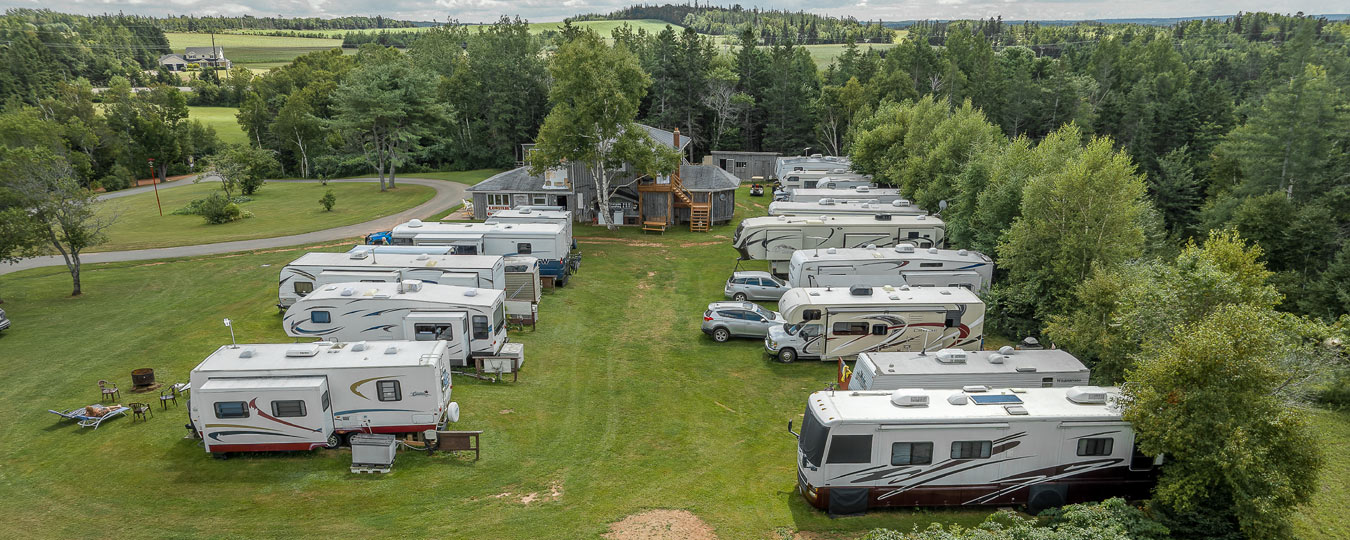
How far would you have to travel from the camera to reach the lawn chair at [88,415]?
16984 millimetres

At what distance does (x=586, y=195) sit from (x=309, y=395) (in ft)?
99.5

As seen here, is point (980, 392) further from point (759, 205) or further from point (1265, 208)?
→ point (759, 205)

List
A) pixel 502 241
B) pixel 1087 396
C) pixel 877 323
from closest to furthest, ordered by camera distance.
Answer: pixel 1087 396 < pixel 877 323 < pixel 502 241

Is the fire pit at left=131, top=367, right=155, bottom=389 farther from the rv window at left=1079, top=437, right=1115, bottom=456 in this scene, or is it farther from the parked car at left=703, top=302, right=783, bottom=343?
the rv window at left=1079, top=437, right=1115, bottom=456

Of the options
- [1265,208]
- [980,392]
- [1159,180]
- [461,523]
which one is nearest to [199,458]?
[461,523]

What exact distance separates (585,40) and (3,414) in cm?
3018

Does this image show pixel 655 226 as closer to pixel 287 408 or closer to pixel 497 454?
pixel 497 454

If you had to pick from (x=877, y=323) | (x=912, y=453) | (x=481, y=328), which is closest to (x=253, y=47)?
(x=481, y=328)

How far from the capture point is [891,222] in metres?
31.7

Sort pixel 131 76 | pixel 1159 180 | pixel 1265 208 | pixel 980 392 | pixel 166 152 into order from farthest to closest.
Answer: pixel 131 76, pixel 166 152, pixel 1159 180, pixel 1265 208, pixel 980 392

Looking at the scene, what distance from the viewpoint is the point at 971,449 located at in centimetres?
1358

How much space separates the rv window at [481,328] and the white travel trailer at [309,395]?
4.09 meters

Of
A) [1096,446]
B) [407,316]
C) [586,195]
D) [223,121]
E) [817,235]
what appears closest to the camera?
[1096,446]

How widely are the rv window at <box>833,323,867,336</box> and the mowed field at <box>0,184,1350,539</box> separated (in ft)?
4.01
